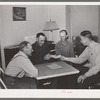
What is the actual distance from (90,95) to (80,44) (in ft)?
1.78

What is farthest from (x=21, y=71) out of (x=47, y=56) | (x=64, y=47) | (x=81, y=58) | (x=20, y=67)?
(x=81, y=58)

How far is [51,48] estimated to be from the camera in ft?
7.13

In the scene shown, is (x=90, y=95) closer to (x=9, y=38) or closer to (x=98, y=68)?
(x=98, y=68)

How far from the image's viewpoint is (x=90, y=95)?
1.67m

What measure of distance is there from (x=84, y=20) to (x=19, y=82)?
80 centimetres

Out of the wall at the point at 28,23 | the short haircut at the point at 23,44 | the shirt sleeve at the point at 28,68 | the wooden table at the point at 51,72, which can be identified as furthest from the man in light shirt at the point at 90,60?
the short haircut at the point at 23,44

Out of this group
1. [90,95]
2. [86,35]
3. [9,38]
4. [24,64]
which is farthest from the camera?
[9,38]

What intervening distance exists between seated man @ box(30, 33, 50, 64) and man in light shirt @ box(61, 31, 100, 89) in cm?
39

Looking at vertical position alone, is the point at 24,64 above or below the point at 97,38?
below

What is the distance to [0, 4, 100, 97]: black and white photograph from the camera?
1.76 m

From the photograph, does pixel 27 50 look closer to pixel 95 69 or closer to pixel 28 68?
pixel 28 68

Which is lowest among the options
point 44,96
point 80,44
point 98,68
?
point 44,96

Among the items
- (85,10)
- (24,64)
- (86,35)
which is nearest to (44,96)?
(24,64)

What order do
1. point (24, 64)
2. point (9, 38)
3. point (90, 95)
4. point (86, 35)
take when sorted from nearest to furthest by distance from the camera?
point (90, 95) → point (24, 64) → point (86, 35) → point (9, 38)
